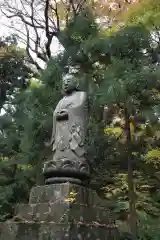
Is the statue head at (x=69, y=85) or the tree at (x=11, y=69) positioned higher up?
the tree at (x=11, y=69)

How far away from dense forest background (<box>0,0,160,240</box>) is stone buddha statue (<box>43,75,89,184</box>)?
1.59 meters

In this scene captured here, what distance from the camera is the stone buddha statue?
528 centimetres

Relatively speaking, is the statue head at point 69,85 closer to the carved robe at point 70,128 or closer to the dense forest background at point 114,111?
the carved robe at point 70,128

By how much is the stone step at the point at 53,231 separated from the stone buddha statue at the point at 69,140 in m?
0.76

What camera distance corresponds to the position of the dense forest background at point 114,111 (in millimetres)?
7980

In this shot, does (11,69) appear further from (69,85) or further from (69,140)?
(69,140)

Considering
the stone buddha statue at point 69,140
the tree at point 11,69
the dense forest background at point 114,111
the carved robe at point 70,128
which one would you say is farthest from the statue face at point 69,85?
the tree at point 11,69

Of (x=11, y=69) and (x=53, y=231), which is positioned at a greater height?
(x=11, y=69)

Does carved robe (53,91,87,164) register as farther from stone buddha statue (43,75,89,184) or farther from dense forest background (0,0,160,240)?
dense forest background (0,0,160,240)

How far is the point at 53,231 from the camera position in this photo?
457 cm

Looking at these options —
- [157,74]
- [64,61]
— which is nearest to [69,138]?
[157,74]

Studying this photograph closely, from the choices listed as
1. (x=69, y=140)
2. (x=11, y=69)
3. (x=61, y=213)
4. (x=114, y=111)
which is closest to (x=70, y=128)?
(x=69, y=140)

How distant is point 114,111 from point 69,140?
4.22 metres

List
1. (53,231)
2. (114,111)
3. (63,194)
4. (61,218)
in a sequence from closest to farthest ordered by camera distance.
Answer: (53,231), (61,218), (63,194), (114,111)
